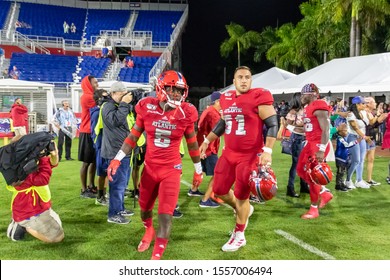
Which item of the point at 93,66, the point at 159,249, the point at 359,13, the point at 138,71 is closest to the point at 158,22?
the point at 138,71

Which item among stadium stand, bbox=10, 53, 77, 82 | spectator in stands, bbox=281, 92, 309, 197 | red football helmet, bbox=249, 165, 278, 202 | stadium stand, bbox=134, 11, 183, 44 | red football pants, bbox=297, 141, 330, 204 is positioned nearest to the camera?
red football helmet, bbox=249, 165, 278, 202

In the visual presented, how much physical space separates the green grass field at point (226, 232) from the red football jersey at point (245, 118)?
122 cm

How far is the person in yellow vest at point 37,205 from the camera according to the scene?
4.84 metres

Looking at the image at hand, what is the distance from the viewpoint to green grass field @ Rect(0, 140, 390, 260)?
455cm

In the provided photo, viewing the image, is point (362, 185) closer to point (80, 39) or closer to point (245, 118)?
point (245, 118)

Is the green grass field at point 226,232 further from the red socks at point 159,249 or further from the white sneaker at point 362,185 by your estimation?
the white sneaker at point 362,185

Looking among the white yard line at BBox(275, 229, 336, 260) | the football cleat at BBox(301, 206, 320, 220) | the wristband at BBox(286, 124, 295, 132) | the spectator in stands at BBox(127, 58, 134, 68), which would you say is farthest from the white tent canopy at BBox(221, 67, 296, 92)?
the white yard line at BBox(275, 229, 336, 260)

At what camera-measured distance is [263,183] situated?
169 inches

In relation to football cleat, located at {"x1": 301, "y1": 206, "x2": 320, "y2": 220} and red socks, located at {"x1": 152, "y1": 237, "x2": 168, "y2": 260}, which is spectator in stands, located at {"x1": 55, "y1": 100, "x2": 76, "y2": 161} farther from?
red socks, located at {"x1": 152, "y1": 237, "x2": 168, "y2": 260}

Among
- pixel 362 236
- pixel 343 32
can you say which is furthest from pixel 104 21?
pixel 362 236

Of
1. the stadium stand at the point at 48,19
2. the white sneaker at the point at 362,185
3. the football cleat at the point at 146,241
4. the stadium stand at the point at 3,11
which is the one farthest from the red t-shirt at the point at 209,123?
the stadium stand at the point at 48,19

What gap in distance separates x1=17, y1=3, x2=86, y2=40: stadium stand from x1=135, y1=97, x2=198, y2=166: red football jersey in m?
35.0

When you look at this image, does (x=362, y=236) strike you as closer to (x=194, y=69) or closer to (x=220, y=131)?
(x=220, y=131)

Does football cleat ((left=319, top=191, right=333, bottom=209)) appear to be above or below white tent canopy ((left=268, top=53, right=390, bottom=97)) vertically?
below
